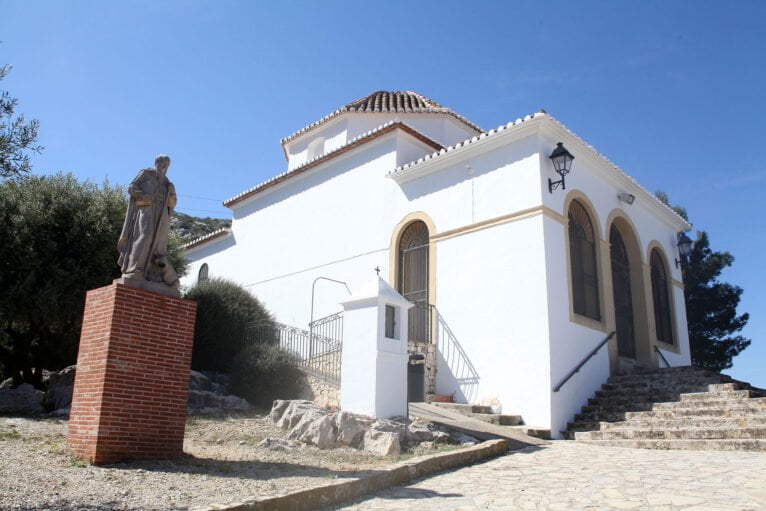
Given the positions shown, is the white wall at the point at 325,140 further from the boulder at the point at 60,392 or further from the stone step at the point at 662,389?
the stone step at the point at 662,389

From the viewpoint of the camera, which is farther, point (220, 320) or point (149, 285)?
point (220, 320)

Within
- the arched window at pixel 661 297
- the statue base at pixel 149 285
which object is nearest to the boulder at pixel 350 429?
the statue base at pixel 149 285

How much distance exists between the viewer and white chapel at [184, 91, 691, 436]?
1112cm

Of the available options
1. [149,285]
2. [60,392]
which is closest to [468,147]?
[149,285]

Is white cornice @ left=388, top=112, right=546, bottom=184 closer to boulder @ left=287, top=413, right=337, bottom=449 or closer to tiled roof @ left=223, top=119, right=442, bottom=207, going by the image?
tiled roof @ left=223, top=119, right=442, bottom=207

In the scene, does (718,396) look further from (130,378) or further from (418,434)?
(130,378)

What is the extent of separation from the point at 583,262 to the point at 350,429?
722 centimetres

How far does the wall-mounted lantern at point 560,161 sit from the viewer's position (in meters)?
11.3

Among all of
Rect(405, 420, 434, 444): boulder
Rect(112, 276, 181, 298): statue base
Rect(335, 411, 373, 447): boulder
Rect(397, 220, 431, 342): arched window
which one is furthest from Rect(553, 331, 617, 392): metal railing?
Rect(112, 276, 181, 298): statue base

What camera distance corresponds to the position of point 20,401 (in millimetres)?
10602

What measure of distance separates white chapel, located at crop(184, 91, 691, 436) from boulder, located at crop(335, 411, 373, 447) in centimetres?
165

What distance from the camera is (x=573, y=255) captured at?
12.5 meters

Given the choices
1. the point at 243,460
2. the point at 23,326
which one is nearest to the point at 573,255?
the point at 243,460

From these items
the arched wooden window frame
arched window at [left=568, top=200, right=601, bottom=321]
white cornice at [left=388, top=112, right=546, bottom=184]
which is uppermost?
white cornice at [left=388, top=112, right=546, bottom=184]
